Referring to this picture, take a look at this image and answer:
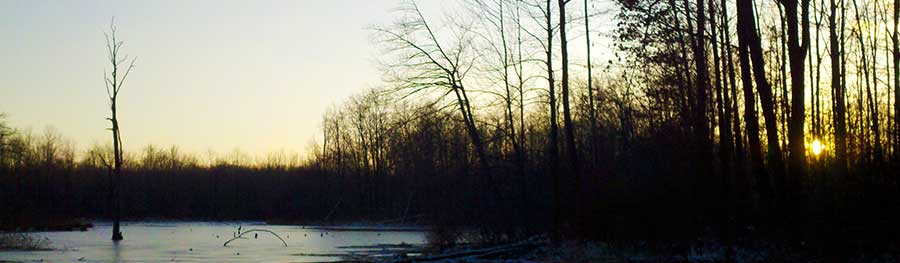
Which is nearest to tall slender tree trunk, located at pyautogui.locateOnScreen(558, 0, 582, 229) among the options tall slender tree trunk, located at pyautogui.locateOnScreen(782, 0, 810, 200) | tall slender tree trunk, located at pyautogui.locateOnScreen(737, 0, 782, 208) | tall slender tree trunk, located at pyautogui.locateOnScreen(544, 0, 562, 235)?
tall slender tree trunk, located at pyautogui.locateOnScreen(544, 0, 562, 235)

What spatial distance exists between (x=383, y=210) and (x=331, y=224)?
476 centimetres

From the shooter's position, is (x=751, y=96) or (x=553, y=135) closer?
(x=751, y=96)

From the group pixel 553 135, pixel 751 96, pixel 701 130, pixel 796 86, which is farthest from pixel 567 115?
pixel 796 86

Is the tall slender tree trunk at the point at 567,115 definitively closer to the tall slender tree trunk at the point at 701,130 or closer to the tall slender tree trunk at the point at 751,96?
the tall slender tree trunk at the point at 701,130

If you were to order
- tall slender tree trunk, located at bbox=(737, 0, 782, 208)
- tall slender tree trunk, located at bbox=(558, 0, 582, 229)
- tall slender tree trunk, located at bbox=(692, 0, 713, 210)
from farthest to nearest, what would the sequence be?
tall slender tree trunk, located at bbox=(558, 0, 582, 229), tall slender tree trunk, located at bbox=(692, 0, 713, 210), tall slender tree trunk, located at bbox=(737, 0, 782, 208)

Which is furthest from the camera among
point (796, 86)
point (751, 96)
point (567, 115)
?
point (567, 115)

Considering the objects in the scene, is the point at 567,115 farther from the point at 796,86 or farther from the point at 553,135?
the point at 796,86

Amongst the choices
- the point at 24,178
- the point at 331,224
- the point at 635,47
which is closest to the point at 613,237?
the point at 635,47

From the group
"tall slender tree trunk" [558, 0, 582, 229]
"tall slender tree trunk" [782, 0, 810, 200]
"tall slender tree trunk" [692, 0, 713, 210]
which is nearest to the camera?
"tall slender tree trunk" [782, 0, 810, 200]

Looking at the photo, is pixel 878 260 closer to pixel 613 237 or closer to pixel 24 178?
pixel 613 237

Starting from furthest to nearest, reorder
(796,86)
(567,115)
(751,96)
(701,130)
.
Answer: (567,115)
(701,130)
(751,96)
(796,86)

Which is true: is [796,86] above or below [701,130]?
above

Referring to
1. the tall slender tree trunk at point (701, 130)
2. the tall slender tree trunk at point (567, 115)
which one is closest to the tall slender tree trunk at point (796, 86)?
the tall slender tree trunk at point (701, 130)

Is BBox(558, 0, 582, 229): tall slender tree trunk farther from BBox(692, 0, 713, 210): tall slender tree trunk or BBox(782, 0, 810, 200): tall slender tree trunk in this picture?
BBox(782, 0, 810, 200): tall slender tree trunk
